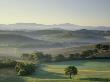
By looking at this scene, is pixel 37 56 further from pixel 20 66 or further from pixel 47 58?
pixel 20 66

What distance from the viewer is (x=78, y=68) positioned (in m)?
14.6

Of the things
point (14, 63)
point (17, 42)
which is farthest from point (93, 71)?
point (17, 42)

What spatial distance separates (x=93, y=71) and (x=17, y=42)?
21.7ft

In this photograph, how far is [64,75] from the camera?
46.4 ft

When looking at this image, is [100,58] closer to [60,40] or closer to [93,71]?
[93,71]

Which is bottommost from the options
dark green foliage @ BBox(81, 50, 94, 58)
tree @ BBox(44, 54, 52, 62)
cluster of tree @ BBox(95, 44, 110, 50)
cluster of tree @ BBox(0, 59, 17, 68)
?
cluster of tree @ BBox(0, 59, 17, 68)

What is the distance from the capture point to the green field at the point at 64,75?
13.5m

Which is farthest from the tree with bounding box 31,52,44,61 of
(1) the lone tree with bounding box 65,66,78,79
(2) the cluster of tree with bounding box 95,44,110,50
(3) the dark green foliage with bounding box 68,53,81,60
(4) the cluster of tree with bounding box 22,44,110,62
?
(2) the cluster of tree with bounding box 95,44,110,50

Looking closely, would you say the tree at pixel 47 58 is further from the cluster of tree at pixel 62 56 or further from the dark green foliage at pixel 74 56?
the dark green foliage at pixel 74 56

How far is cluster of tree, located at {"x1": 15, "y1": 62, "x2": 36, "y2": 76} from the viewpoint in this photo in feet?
47.0

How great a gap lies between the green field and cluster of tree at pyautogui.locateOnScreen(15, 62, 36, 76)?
0.25 m

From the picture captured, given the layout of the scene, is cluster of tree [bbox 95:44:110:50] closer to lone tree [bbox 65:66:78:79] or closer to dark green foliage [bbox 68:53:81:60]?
dark green foliage [bbox 68:53:81:60]

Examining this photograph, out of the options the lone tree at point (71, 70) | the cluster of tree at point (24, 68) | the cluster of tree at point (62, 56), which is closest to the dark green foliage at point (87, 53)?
the cluster of tree at point (62, 56)

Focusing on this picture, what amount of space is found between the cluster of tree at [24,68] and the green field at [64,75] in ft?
0.84
